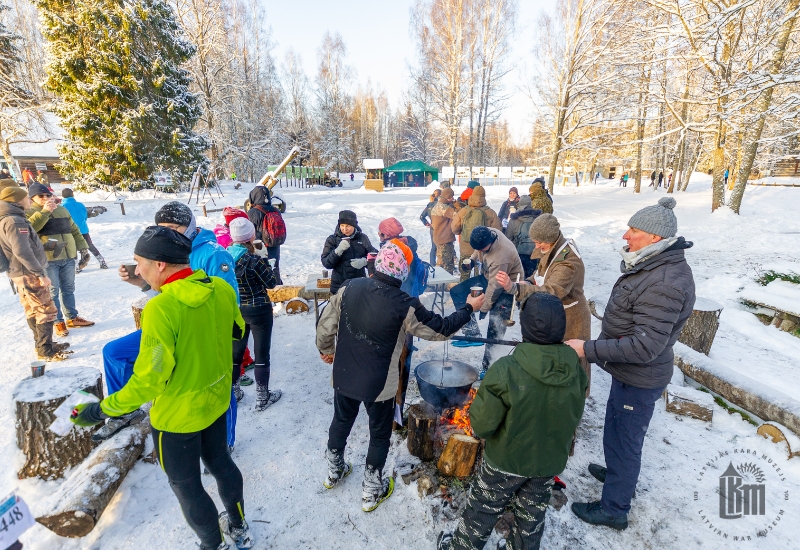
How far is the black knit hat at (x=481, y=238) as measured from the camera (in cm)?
420

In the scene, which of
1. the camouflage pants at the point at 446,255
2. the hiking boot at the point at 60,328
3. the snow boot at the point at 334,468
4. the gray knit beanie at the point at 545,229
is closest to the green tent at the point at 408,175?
the camouflage pants at the point at 446,255

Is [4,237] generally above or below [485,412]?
above

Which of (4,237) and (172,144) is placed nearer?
(4,237)

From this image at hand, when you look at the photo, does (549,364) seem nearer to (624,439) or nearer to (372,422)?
(624,439)

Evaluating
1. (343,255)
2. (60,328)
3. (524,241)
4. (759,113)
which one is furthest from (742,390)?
(759,113)

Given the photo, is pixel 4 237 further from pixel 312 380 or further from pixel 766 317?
pixel 766 317

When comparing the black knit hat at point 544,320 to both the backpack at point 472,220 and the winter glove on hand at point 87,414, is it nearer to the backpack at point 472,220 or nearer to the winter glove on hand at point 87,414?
the winter glove on hand at point 87,414

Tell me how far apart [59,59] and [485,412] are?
20.4 meters

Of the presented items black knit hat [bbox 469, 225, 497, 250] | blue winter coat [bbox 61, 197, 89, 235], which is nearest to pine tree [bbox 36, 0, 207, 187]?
blue winter coat [bbox 61, 197, 89, 235]

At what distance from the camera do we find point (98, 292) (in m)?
7.07

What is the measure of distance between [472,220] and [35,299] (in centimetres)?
627

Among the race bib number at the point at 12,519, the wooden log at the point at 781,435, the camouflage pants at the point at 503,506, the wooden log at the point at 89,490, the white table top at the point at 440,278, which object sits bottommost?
the wooden log at the point at 781,435

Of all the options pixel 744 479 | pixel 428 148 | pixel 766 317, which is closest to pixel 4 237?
pixel 744 479

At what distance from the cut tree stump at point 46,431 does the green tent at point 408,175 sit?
34246mm
